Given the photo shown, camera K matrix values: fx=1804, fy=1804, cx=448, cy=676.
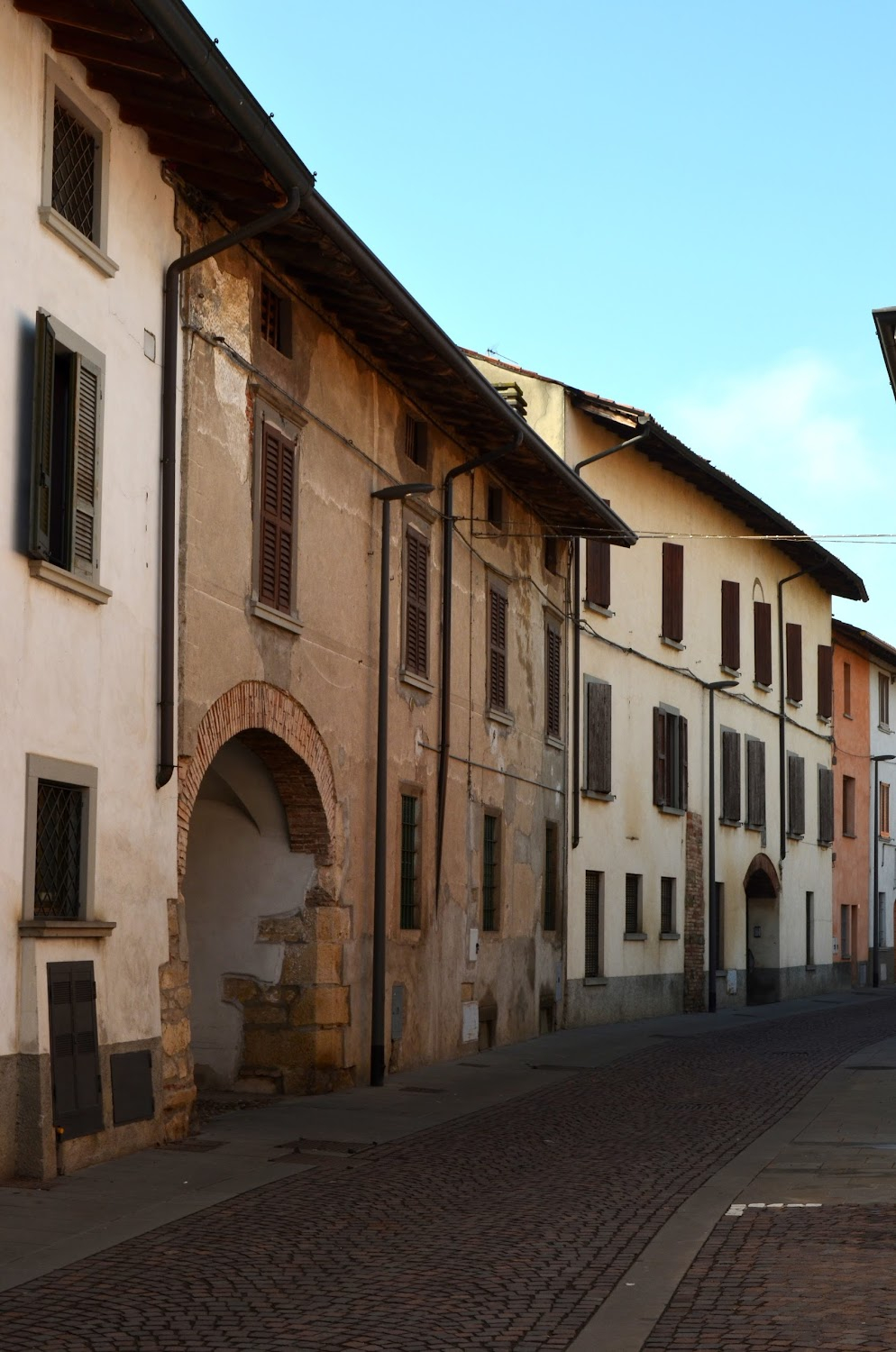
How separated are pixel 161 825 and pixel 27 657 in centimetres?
228

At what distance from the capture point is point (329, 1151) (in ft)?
40.3

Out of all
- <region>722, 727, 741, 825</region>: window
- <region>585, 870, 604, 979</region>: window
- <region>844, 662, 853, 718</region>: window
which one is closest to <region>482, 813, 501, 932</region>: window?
<region>585, 870, 604, 979</region>: window

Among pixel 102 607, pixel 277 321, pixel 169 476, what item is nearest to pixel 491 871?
pixel 277 321

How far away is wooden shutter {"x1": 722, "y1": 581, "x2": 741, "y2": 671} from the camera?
32812mm

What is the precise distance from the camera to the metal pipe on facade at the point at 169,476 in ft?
40.8

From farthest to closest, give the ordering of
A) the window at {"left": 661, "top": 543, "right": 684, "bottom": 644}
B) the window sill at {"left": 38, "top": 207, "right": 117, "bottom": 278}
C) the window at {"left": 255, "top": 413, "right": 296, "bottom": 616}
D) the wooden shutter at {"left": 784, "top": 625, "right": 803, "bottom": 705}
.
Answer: the wooden shutter at {"left": 784, "top": 625, "right": 803, "bottom": 705}
the window at {"left": 661, "top": 543, "right": 684, "bottom": 644}
the window at {"left": 255, "top": 413, "right": 296, "bottom": 616}
the window sill at {"left": 38, "top": 207, "right": 117, "bottom": 278}

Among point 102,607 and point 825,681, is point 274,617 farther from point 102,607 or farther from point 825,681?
point 825,681

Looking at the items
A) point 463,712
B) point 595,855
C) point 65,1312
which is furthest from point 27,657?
point 595,855

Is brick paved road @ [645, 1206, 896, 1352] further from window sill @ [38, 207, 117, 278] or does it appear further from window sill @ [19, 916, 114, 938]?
window sill @ [38, 207, 117, 278]

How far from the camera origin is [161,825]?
41.0 feet

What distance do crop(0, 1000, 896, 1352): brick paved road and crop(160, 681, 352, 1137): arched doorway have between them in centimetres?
194

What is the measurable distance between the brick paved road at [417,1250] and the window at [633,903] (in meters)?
13.1

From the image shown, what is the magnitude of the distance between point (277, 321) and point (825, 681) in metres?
27.2

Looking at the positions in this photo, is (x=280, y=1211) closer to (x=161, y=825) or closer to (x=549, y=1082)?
(x=161, y=825)
